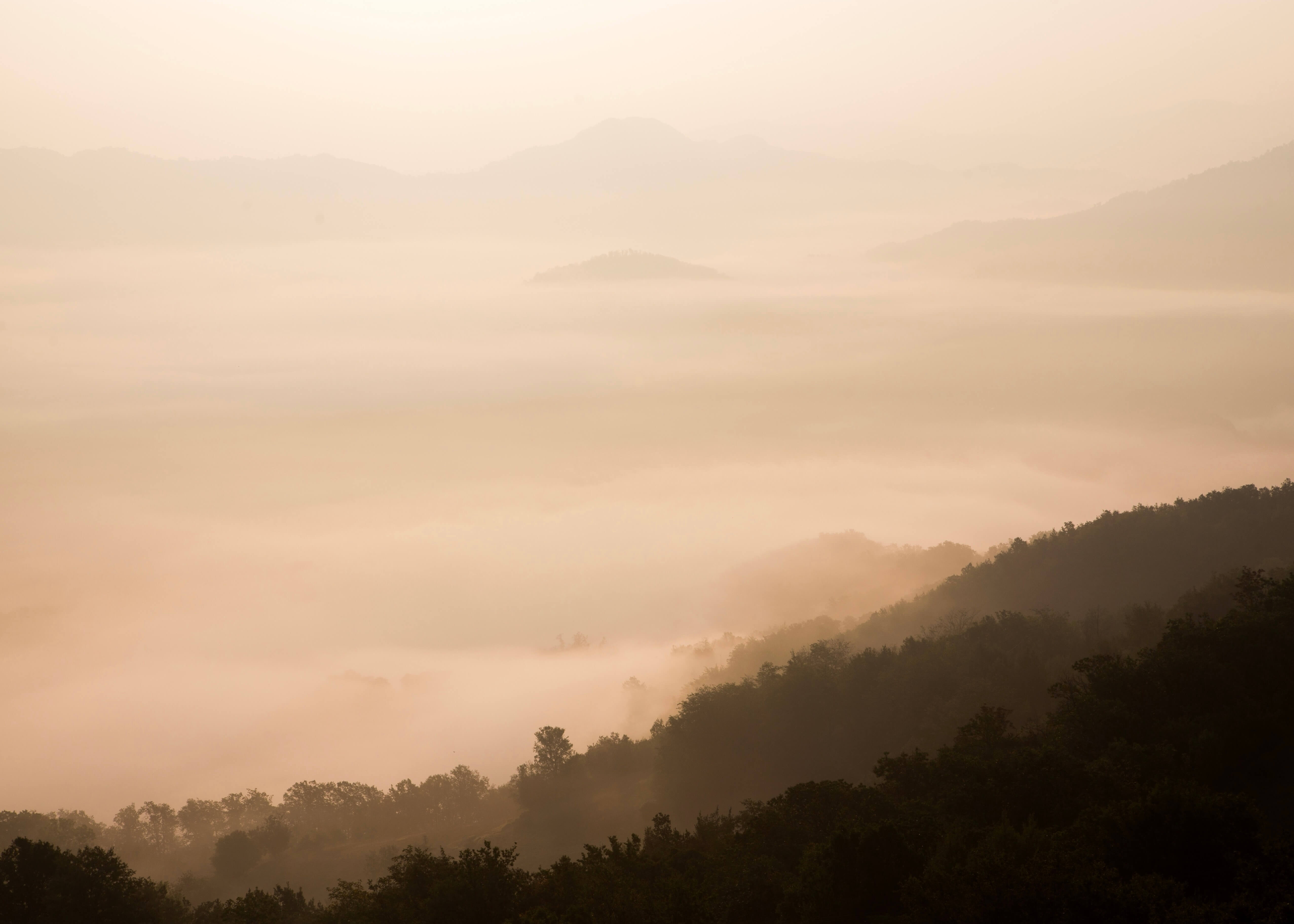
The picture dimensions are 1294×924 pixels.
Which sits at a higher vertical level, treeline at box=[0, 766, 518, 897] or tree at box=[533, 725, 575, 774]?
tree at box=[533, 725, 575, 774]

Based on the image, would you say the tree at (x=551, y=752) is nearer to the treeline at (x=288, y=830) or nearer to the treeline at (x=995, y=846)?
the treeline at (x=288, y=830)

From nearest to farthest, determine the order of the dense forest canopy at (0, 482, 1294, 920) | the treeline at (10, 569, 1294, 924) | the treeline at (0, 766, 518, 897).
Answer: the treeline at (10, 569, 1294, 924) < the dense forest canopy at (0, 482, 1294, 920) < the treeline at (0, 766, 518, 897)

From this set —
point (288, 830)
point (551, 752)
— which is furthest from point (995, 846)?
point (288, 830)

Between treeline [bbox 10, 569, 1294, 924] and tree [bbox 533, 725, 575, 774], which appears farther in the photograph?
tree [bbox 533, 725, 575, 774]

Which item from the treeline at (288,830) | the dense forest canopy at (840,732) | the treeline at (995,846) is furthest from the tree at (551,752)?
the treeline at (995,846)

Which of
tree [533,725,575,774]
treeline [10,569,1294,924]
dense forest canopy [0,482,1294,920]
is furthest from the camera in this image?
tree [533,725,575,774]

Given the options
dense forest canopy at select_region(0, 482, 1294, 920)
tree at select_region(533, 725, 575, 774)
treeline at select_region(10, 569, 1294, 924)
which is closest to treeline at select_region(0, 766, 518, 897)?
dense forest canopy at select_region(0, 482, 1294, 920)

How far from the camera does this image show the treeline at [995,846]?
27.7 meters

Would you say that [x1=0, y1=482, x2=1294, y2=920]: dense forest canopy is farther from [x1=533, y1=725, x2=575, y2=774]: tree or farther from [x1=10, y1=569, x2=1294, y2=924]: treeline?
[x1=10, y1=569, x2=1294, y2=924]: treeline

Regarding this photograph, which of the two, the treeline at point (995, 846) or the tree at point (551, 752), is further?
the tree at point (551, 752)

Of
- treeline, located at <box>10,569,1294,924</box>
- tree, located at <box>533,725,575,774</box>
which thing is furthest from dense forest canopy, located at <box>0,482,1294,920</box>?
treeline, located at <box>10,569,1294,924</box>

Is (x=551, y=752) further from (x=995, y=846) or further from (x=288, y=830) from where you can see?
(x=995, y=846)

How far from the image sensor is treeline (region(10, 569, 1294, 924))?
27.7 meters

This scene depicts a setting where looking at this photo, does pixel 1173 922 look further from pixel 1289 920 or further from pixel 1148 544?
pixel 1148 544
